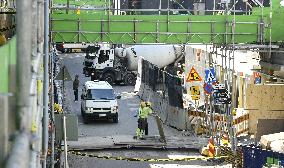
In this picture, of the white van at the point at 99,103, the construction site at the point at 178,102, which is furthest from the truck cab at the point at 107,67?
the white van at the point at 99,103

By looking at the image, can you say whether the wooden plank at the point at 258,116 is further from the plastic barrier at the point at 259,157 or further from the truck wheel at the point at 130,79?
the truck wheel at the point at 130,79

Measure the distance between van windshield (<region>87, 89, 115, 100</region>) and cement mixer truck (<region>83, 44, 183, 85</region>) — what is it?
12.4 m

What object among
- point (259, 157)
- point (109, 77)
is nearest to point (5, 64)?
point (259, 157)

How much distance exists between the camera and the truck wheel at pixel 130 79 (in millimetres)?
43019

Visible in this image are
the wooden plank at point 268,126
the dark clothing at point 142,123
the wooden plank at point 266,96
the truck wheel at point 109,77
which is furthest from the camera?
the truck wheel at point 109,77

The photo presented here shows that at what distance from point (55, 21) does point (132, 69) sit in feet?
66.6

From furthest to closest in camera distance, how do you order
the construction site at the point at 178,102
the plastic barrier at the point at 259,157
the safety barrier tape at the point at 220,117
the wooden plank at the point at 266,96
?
the safety barrier tape at the point at 220,117
the wooden plank at the point at 266,96
the construction site at the point at 178,102
the plastic barrier at the point at 259,157

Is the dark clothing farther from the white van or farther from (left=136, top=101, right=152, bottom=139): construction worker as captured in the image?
the white van

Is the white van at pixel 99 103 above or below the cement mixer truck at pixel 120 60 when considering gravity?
below

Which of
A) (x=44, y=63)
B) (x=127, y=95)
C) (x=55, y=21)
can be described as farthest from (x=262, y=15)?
(x=44, y=63)

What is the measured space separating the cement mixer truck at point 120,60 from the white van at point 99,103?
39.7 ft

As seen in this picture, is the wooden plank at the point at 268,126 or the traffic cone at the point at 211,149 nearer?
the traffic cone at the point at 211,149

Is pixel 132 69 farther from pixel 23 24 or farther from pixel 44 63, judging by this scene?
pixel 23 24

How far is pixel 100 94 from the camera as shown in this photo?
3039cm
